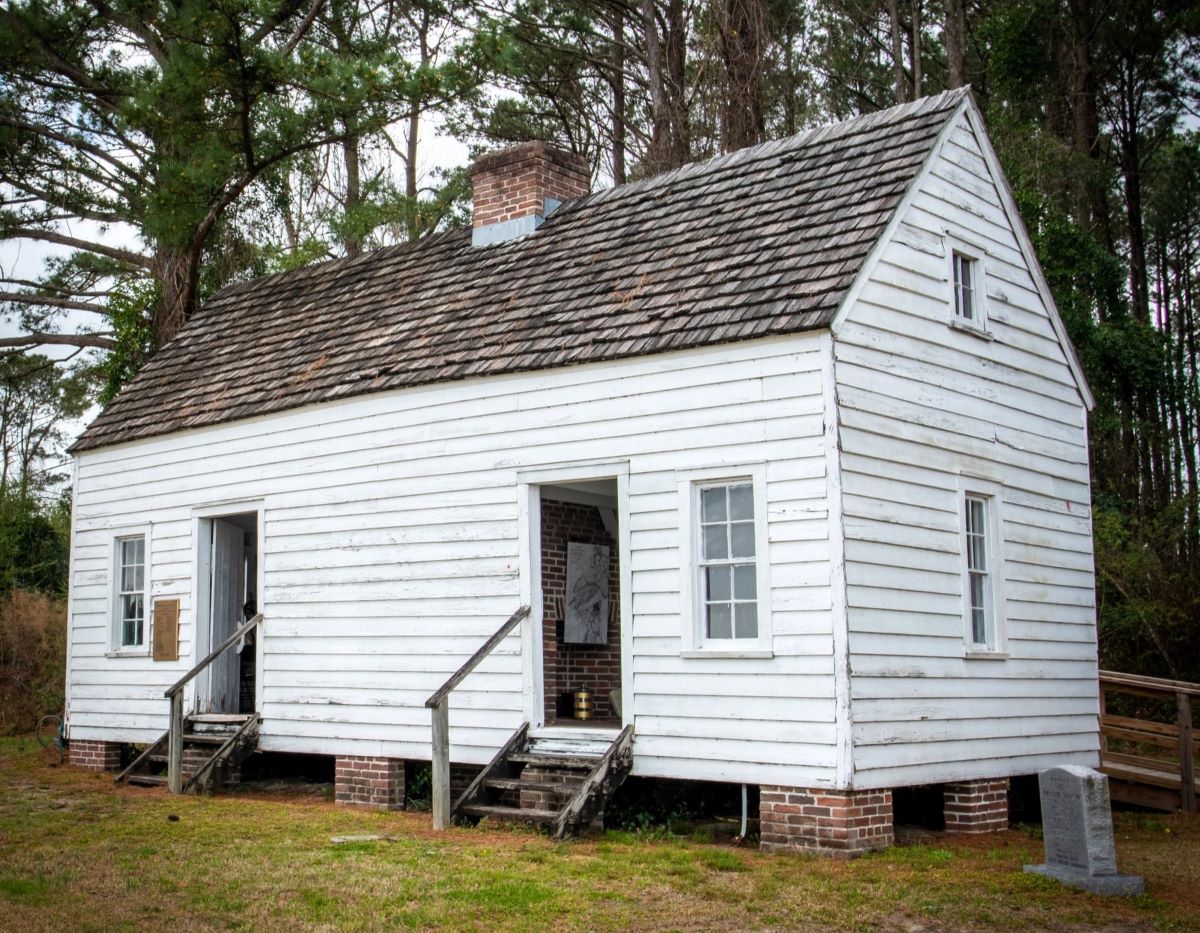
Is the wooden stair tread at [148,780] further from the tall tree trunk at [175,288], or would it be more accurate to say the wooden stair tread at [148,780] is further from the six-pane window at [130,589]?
the tall tree trunk at [175,288]

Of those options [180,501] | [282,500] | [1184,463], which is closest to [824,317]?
[282,500]

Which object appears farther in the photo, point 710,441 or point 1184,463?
point 1184,463

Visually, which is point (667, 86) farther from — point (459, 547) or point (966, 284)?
point (459, 547)

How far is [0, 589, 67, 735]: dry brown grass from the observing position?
23688 millimetres

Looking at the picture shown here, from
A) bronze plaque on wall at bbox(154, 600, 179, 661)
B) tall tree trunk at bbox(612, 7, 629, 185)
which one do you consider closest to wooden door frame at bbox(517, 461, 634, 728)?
bronze plaque on wall at bbox(154, 600, 179, 661)

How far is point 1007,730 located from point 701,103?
1462 centimetres

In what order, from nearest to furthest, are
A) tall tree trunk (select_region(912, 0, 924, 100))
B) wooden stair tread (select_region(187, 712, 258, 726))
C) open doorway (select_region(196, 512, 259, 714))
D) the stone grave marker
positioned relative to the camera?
1. the stone grave marker
2. wooden stair tread (select_region(187, 712, 258, 726))
3. open doorway (select_region(196, 512, 259, 714))
4. tall tree trunk (select_region(912, 0, 924, 100))

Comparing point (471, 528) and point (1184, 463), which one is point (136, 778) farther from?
point (1184, 463)

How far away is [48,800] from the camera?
1400cm

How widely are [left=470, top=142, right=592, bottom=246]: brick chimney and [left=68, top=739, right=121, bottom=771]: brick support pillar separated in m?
7.84

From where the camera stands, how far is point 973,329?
12930 mm

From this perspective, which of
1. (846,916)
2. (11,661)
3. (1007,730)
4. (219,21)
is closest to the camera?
(846,916)

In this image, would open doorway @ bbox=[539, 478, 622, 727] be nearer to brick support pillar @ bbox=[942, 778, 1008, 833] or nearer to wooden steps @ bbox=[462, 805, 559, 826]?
wooden steps @ bbox=[462, 805, 559, 826]

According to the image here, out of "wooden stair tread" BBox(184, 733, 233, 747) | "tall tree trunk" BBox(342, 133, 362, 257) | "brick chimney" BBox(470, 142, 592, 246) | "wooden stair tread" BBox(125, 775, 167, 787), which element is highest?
"tall tree trunk" BBox(342, 133, 362, 257)
